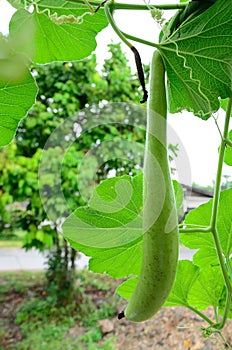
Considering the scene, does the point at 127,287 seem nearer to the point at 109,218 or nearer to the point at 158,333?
the point at 109,218

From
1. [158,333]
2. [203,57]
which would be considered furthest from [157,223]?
[158,333]

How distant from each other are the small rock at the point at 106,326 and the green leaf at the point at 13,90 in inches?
75.5

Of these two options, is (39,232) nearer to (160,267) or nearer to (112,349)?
(112,349)

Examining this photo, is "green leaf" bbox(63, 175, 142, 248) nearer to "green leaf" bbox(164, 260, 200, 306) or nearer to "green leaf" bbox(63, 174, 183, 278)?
"green leaf" bbox(63, 174, 183, 278)

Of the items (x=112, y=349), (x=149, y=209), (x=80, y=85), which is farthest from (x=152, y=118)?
(x=80, y=85)

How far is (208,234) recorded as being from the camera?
1.46 ft

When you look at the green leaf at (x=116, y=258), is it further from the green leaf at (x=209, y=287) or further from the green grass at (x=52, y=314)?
the green grass at (x=52, y=314)

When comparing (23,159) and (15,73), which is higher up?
(15,73)

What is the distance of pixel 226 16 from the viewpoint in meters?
0.27

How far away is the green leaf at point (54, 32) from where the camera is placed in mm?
383

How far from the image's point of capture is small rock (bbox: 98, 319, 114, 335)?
214cm

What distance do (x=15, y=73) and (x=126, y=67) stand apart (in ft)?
6.40

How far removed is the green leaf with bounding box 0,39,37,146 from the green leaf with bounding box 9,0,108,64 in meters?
0.06

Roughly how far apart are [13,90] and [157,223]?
17 cm
